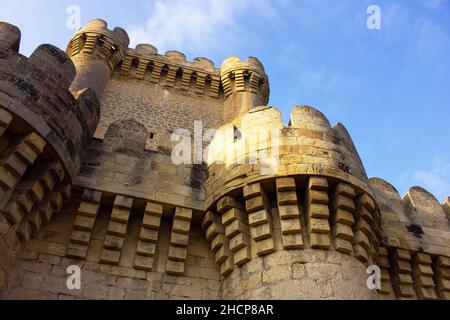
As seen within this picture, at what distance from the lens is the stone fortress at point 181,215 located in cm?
501

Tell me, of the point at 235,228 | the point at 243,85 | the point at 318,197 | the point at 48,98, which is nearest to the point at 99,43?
the point at 243,85

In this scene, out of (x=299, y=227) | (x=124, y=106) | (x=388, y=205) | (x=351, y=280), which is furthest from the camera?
(x=124, y=106)

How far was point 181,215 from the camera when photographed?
579 centimetres

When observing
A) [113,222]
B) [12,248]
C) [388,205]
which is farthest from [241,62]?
[12,248]

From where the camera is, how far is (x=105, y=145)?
6.39 meters

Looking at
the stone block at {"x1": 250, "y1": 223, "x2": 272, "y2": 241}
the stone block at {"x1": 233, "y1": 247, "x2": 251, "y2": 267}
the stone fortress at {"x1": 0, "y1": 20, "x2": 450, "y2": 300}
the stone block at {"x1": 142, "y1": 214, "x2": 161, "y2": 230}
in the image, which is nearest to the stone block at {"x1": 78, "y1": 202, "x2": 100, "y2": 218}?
the stone fortress at {"x1": 0, "y1": 20, "x2": 450, "y2": 300}

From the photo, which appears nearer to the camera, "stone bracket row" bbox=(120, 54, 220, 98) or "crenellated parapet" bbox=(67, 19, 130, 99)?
"crenellated parapet" bbox=(67, 19, 130, 99)

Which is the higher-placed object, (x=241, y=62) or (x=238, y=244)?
(x=241, y=62)

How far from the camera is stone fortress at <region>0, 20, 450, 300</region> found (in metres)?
5.01

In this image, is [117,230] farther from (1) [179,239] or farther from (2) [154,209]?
(1) [179,239]

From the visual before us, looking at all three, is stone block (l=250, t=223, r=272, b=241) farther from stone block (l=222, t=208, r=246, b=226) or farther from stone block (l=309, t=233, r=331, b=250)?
stone block (l=309, t=233, r=331, b=250)

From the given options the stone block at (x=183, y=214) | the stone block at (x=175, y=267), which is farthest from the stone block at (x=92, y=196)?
the stone block at (x=175, y=267)

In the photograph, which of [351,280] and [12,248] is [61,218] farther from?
[351,280]
